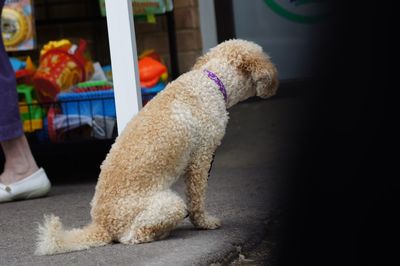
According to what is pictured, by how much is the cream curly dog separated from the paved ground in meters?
0.07

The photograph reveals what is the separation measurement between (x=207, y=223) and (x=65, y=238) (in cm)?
57

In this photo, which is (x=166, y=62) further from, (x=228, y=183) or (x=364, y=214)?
(x=364, y=214)

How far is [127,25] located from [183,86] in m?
0.81

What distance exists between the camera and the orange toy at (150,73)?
496 centimetres

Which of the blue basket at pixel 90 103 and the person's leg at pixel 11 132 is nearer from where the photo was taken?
the person's leg at pixel 11 132

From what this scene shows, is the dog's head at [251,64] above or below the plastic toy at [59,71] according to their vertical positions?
above

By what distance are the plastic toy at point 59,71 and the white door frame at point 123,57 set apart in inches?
46.3

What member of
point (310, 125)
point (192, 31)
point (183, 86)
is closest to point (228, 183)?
point (183, 86)

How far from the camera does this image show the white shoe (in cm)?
421

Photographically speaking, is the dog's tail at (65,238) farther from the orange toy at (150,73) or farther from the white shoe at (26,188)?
the orange toy at (150,73)

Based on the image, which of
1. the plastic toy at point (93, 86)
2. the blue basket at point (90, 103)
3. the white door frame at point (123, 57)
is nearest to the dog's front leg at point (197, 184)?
the white door frame at point (123, 57)

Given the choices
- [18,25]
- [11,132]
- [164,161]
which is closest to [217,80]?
[164,161]

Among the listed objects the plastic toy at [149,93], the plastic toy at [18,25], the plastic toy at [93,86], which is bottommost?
the plastic toy at [149,93]

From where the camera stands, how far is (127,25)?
386 cm
